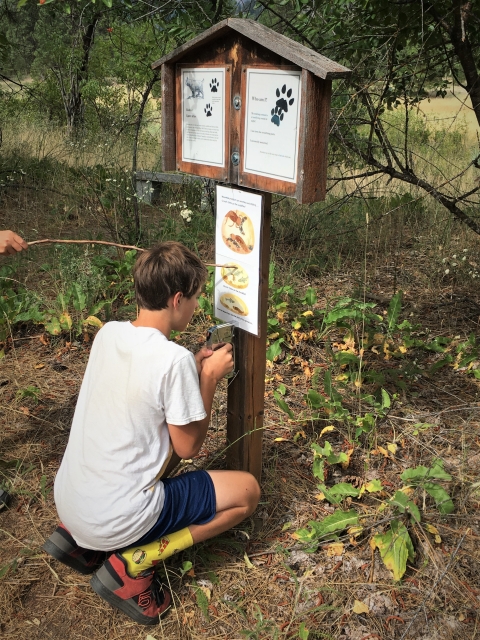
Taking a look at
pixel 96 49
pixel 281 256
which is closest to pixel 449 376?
pixel 281 256

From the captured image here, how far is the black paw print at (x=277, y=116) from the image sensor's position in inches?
77.0

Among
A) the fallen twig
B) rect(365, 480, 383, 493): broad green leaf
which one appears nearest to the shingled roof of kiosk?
rect(365, 480, 383, 493): broad green leaf

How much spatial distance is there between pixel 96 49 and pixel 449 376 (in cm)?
986

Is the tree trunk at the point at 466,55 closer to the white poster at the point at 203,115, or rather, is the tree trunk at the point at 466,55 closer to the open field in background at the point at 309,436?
the open field in background at the point at 309,436

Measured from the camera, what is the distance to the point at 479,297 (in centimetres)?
451

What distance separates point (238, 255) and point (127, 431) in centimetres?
78

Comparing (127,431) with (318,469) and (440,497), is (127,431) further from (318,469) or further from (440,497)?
(440,497)

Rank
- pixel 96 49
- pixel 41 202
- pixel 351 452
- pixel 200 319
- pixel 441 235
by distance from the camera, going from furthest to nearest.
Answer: pixel 96 49 → pixel 41 202 → pixel 441 235 → pixel 200 319 → pixel 351 452

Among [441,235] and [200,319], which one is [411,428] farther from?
[441,235]

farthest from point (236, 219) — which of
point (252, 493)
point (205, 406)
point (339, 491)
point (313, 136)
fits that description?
point (339, 491)

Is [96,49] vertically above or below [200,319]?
above

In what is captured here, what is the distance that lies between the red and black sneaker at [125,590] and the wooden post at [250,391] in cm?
64

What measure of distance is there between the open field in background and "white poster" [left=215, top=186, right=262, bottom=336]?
69cm

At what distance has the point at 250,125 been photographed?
6.84 feet
